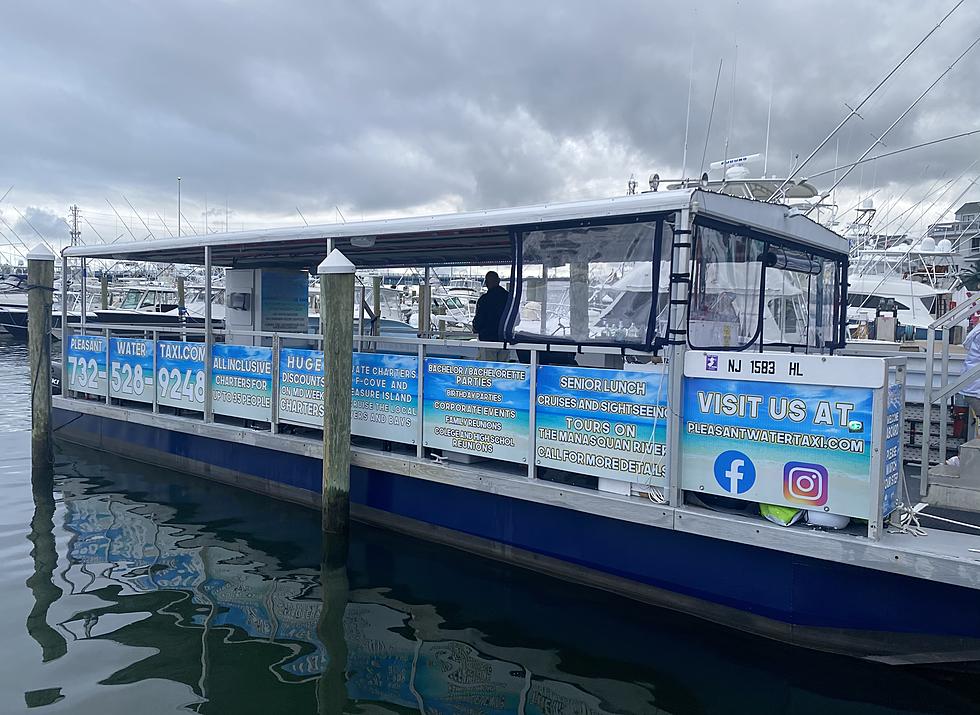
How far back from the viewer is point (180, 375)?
400 inches

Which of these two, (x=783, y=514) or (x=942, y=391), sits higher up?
(x=942, y=391)

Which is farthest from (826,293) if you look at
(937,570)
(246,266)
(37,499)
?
(37,499)

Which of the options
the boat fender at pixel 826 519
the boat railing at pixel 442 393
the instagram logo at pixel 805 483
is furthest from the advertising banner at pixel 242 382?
the boat fender at pixel 826 519

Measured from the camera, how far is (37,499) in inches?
388

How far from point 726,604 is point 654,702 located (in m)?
1.02

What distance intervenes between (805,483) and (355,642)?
3.48 metres

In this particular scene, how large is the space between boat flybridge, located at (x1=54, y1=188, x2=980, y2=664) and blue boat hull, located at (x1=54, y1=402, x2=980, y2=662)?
14 millimetres


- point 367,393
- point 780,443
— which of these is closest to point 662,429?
point 780,443

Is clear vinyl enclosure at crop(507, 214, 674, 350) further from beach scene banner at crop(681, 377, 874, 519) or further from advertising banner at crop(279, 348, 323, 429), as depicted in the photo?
advertising banner at crop(279, 348, 323, 429)

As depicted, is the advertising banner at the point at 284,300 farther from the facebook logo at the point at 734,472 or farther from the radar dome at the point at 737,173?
the facebook logo at the point at 734,472

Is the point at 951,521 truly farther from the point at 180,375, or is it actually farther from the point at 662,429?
the point at 180,375

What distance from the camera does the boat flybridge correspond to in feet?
16.8

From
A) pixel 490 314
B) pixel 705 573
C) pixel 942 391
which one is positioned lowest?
pixel 705 573

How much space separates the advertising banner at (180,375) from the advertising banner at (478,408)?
151 inches
